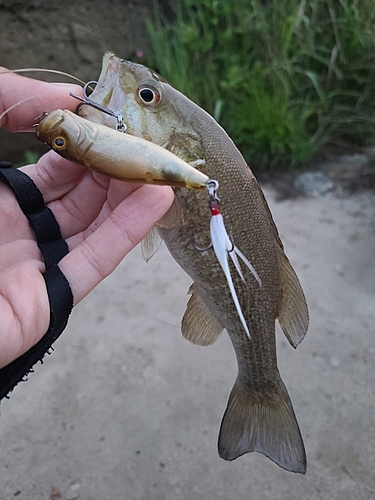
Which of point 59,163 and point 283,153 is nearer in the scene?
point 59,163

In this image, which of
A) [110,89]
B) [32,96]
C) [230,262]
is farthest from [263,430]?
[32,96]

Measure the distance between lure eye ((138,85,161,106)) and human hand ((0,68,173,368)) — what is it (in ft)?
0.64

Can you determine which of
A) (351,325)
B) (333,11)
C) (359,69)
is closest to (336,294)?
(351,325)

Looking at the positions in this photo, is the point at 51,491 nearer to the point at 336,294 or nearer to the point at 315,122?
the point at 336,294

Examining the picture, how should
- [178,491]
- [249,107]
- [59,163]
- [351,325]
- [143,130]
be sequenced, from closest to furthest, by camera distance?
[143,130], [59,163], [178,491], [351,325], [249,107]

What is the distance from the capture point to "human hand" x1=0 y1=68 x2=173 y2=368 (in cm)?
96

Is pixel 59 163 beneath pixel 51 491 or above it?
above

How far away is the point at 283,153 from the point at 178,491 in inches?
90.8


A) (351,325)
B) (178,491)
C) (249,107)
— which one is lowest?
(351,325)

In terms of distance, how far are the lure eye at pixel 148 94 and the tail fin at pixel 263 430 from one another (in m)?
0.78

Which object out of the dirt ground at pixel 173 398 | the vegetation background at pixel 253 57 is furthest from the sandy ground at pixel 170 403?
the vegetation background at pixel 253 57

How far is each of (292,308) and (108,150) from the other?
627 mm

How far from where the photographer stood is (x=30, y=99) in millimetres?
1218

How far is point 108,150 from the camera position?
91 centimetres
